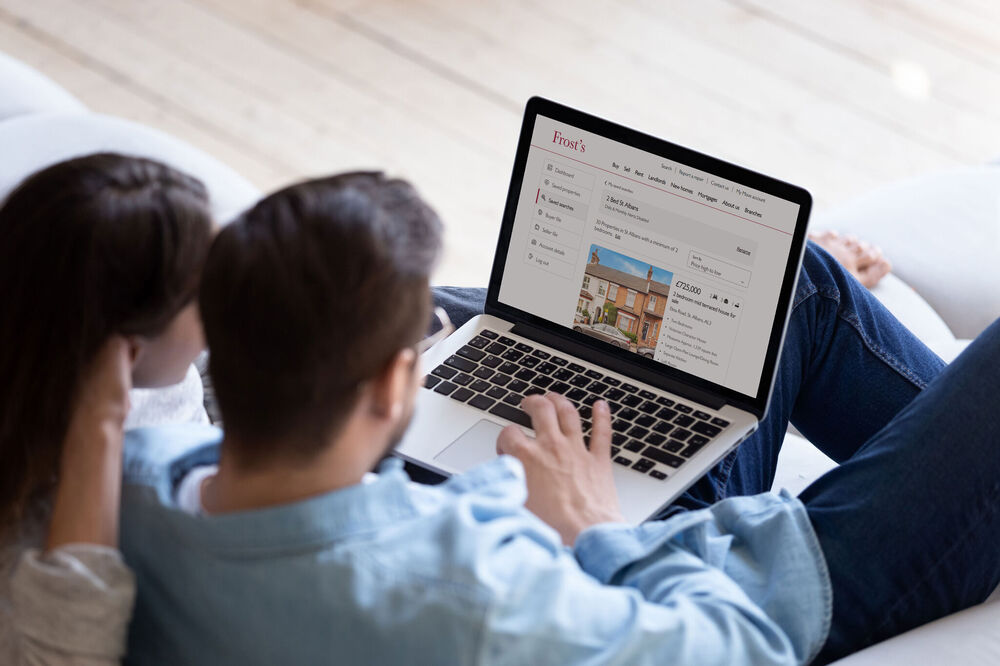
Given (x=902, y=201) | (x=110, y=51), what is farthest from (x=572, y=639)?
(x=110, y=51)

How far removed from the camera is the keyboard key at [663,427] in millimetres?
1220

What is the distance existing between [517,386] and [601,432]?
0.15m

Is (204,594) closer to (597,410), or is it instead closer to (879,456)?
(597,410)

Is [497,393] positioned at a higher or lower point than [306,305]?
lower

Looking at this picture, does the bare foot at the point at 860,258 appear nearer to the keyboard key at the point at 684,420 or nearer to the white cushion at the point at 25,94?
the keyboard key at the point at 684,420

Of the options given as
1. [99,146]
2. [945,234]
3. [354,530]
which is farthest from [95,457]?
[945,234]

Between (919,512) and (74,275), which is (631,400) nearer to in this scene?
(919,512)

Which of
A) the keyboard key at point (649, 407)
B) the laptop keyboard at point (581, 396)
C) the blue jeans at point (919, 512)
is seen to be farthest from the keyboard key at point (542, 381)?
the blue jeans at point (919, 512)

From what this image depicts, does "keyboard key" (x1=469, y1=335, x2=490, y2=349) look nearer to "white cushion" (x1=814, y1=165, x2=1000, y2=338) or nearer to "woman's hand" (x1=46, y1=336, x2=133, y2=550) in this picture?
"woman's hand" (x1=46, y1=336, x2=133, y2=550)

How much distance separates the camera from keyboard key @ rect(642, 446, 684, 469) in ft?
3.89

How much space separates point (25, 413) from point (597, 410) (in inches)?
22.9

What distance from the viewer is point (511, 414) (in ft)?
4.06

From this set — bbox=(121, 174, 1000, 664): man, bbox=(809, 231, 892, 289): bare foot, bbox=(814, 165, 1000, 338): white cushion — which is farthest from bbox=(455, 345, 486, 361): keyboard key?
bbox=(814, 165, 1000, 338): white cushion

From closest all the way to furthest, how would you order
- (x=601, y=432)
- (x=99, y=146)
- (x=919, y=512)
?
(x=919, y=512), (x=601, y=432), (x=99, y=146)
